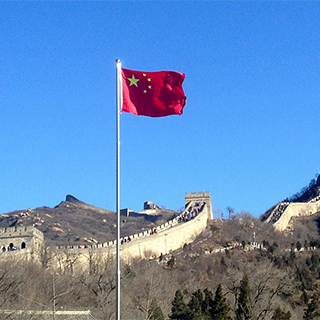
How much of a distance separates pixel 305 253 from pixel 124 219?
2246 inches

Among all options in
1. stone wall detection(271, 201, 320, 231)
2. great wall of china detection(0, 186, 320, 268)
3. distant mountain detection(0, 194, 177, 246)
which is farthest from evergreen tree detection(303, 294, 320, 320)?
distant mountain detection(0, 194, 177, 246)

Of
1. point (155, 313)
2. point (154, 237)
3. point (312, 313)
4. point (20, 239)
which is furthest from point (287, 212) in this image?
point (155, 313)

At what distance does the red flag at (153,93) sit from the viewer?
25781 millimetres

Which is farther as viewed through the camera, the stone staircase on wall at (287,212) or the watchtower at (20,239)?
the stone staircase on wall at (287,212)

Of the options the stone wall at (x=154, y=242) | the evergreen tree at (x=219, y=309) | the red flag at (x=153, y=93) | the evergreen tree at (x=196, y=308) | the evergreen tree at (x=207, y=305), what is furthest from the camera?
the stone wall at (x=154, y=242)

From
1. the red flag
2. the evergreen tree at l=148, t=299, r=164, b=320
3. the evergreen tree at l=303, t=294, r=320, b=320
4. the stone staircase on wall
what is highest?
the stone staircase on wall

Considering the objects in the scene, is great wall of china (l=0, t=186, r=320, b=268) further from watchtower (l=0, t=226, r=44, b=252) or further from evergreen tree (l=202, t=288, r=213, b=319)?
evergreen tree (l=202, t=288, r=213, b=319)

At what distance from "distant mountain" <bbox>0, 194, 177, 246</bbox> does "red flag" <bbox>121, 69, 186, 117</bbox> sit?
8488 cm

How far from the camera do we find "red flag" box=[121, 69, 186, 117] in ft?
84.6

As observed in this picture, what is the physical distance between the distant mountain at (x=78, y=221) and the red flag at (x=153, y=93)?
278ft

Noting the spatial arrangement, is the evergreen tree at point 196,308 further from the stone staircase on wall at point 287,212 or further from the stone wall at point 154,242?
the stone staircase on wall at point 287,212

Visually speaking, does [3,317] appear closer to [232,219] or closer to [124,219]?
[232,219]

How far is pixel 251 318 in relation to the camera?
51.0 meters

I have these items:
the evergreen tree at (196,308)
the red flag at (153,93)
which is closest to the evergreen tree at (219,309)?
the evergreen tree at (196,308)
